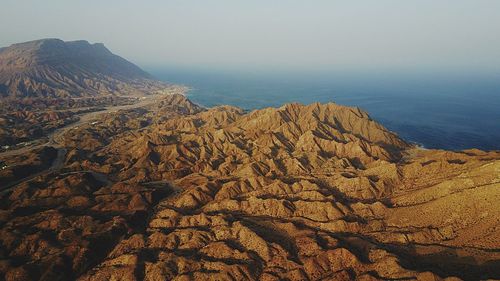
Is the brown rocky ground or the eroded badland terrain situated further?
the eroded badland terrain

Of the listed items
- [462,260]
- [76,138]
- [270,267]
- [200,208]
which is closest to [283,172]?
[200,208]

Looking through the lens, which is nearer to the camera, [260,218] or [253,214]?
[260,218]

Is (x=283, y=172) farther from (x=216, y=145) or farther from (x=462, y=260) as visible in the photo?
(x=462, y=260)

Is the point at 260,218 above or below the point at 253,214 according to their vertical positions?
above

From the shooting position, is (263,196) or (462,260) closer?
(462,260)

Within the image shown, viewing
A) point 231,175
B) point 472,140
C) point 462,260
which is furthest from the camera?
point 472,140
